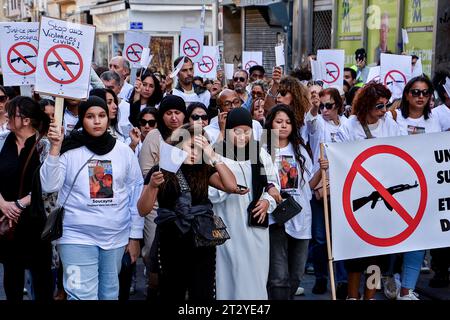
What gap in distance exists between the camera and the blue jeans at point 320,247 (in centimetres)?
716

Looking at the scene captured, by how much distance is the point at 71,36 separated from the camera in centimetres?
575

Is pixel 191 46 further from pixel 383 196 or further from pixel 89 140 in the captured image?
pixel 89 140

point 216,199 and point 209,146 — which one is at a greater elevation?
point 209,146

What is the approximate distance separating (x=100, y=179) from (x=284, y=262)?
1.54 m

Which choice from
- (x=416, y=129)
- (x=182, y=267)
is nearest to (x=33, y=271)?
(x=182, y=267)

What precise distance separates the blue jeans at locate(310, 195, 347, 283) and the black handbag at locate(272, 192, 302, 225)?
1.30 metres

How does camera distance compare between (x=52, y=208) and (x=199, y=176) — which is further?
(x=52, y=208)

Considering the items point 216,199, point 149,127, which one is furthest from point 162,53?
point 216,199

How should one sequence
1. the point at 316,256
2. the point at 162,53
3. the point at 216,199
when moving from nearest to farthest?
the point at 216,199, the point at 316,256, the point at 162,53

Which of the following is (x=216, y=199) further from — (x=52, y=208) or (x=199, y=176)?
(x=52, y=208)

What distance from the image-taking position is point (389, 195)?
5938 millimetres

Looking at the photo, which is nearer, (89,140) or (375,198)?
(89,140)

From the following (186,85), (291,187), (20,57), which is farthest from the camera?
(186,85)
